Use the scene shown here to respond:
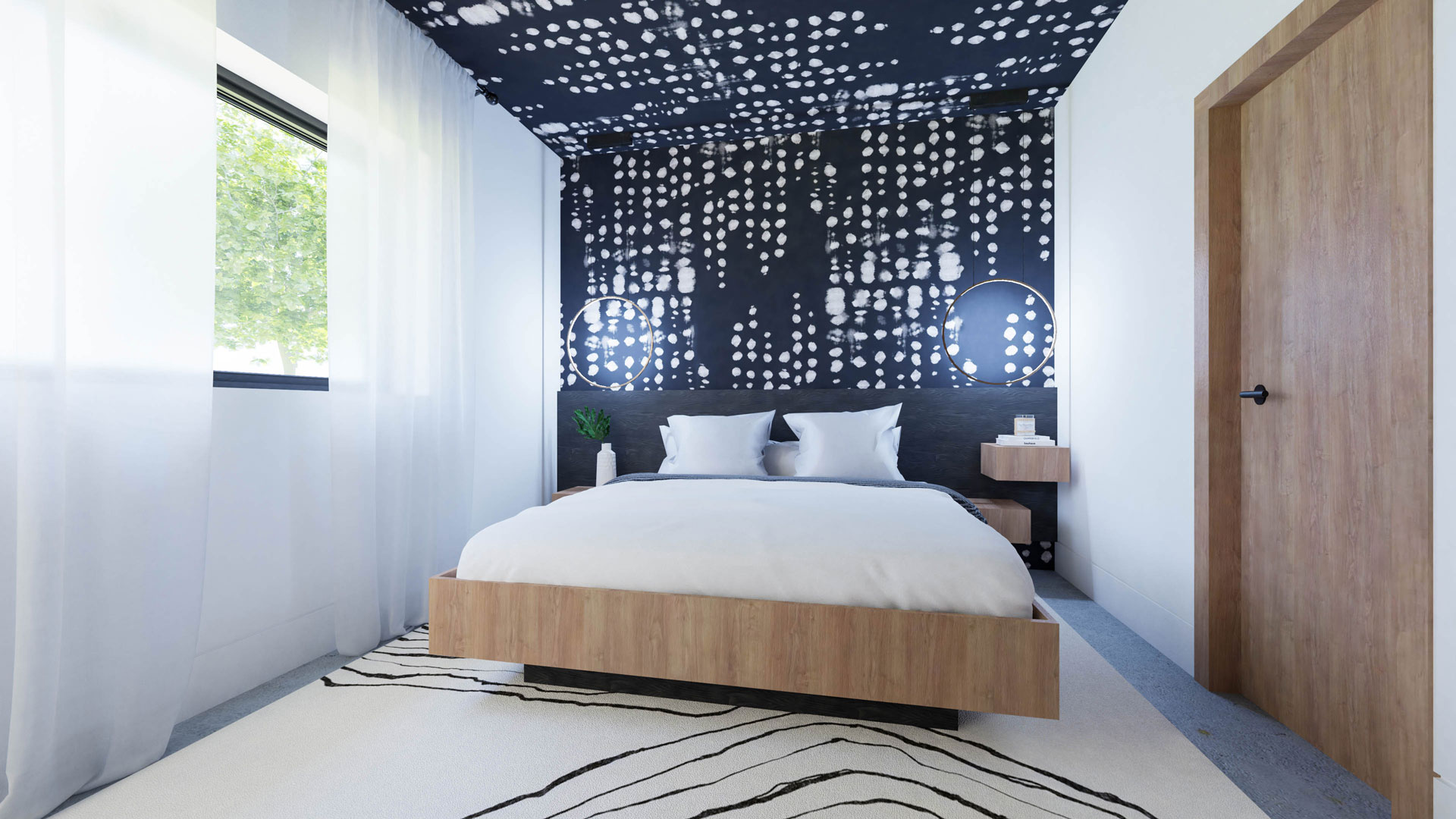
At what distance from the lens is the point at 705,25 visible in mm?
2664

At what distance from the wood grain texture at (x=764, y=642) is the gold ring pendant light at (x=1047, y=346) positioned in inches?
82.7

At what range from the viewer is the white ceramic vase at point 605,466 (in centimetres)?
362

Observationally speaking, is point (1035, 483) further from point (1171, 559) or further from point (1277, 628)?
point (1277, 628)

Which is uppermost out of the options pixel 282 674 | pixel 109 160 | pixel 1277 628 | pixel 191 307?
pixel 109 160

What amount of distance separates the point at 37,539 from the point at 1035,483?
3886mm

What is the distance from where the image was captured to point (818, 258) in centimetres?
367

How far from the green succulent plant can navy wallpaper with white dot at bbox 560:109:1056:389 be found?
0.26 m

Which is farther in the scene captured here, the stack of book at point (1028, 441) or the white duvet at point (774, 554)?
the stack of book at point (1028, 441)

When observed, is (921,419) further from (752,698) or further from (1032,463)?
(752,698)

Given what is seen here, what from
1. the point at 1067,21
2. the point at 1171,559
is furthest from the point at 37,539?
the point at 1067,21

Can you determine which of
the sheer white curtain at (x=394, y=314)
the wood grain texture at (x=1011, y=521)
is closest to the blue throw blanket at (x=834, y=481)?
the wood grain texture at (x=1011, y=521)

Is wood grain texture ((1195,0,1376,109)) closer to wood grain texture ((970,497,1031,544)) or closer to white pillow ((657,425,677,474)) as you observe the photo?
wood grain texture ((970,497,1031,544))

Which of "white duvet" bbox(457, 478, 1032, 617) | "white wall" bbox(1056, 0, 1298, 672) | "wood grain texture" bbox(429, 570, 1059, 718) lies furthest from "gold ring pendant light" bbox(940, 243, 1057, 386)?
"wood grain texture" bbox(429, 570, 1059, 718)

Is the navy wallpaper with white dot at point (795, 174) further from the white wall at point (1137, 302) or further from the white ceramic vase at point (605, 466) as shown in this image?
the white ceramic vase at point (605, 466)
